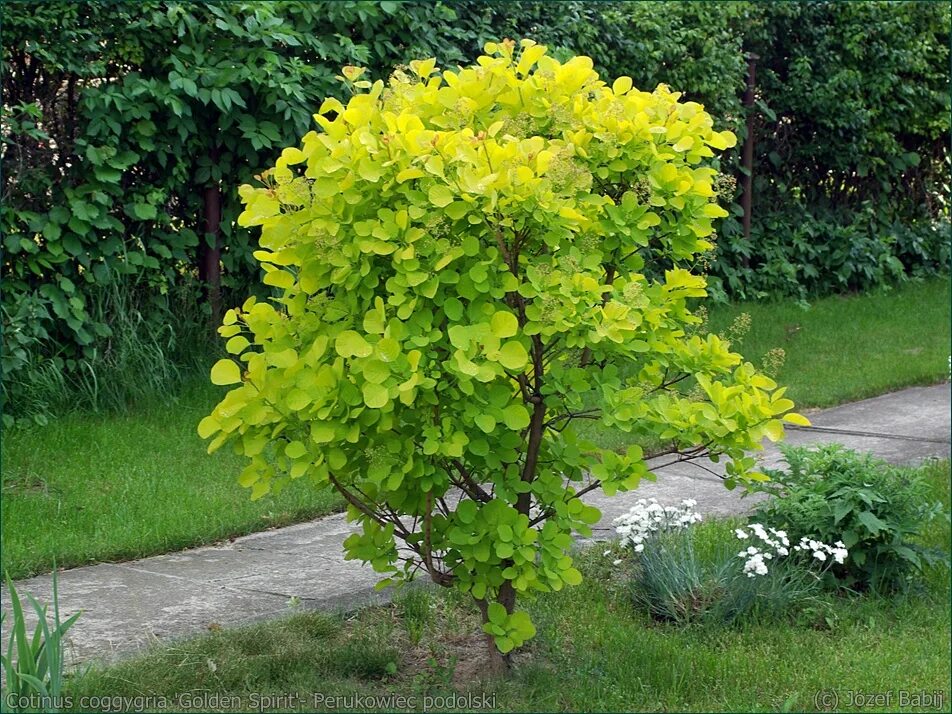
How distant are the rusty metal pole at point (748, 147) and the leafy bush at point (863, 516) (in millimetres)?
7350

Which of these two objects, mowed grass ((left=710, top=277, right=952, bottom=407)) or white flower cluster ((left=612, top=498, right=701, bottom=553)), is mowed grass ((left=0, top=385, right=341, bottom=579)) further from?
mowed grass ((left=710, top=277, right=952, bottom=407))

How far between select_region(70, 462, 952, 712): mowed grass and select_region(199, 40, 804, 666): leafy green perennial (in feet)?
1.05

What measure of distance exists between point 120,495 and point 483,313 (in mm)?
2867

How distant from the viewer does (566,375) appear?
3.48 metres

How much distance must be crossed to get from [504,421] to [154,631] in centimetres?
164

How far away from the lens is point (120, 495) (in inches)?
218

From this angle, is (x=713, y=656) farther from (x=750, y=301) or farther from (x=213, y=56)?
(x=750, y=301)

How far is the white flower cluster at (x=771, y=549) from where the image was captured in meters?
4.32

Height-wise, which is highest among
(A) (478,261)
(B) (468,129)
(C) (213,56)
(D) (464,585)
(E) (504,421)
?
(C) (213,56)

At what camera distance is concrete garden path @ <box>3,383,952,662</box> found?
416 cm

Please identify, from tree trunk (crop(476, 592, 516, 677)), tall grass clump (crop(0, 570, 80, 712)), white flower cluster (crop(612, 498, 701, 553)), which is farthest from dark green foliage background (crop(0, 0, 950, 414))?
tree trunk (crop(476, 592, 516, 677))

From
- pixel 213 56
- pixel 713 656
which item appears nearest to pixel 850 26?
pixel 213 56

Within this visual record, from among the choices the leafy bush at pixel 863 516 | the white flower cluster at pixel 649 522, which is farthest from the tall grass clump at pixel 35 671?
the leafy bush at pixel 863 516

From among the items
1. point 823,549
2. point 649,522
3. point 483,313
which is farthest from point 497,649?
point 823,549
